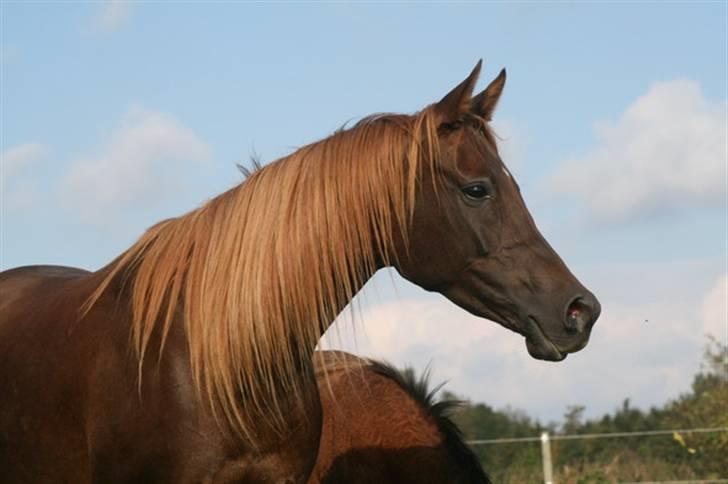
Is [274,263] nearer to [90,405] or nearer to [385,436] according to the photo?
[90,405]

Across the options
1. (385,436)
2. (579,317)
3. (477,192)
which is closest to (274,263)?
(477,192)

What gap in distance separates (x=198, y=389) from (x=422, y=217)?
112cm

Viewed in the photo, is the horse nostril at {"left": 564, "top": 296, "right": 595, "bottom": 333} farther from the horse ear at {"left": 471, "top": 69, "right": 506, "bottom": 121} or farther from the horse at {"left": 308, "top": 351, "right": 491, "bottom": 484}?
the horse at {"left": 308, "top": 351, "right": 491, "bottom": 484}

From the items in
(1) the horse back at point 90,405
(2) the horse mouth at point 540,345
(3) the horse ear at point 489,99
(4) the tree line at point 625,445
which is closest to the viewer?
(1) the horse back at point 90,405

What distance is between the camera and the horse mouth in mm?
4250

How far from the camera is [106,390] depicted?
424cm

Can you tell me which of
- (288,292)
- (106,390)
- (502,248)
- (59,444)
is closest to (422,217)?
(502,248)

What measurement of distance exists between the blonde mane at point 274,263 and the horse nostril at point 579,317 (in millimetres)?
745

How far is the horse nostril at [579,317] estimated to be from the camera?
420 cm

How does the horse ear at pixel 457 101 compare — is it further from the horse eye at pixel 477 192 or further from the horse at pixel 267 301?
the horse eye at pixel 477 192

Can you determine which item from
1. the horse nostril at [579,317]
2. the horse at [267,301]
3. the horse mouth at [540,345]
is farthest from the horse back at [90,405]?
the horse nostril at [579,317]

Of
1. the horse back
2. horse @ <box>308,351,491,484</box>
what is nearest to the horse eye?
the horse back

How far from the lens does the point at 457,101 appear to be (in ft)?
14.6

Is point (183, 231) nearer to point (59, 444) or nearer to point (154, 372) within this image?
point (154, 372)
